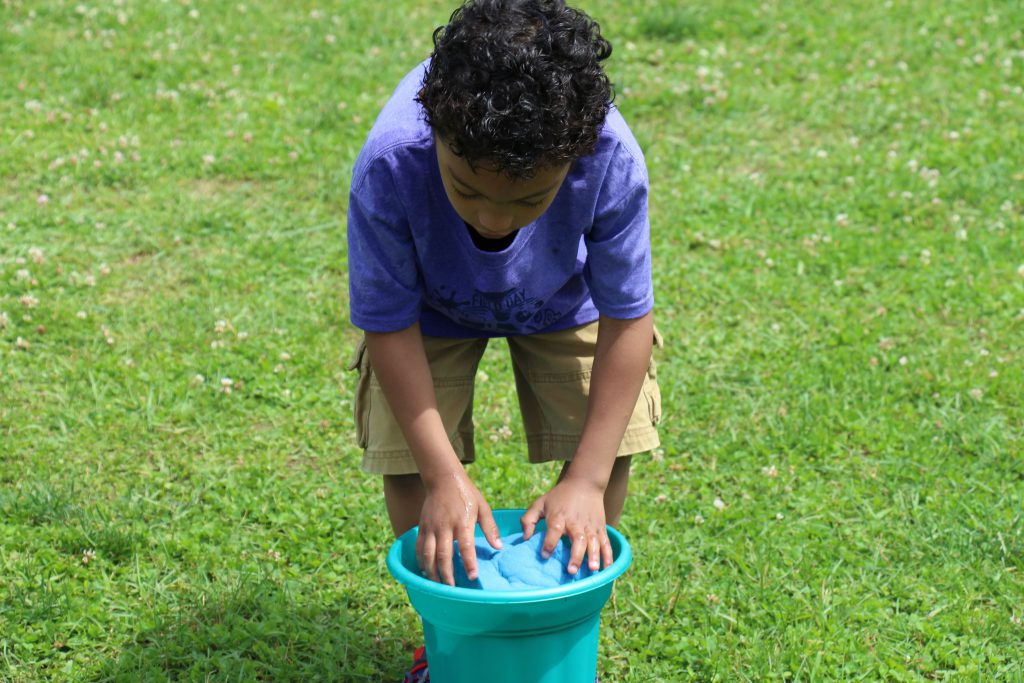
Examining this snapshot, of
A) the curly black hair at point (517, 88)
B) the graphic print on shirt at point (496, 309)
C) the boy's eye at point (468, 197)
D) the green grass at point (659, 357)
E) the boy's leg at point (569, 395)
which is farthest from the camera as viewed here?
the green grass at point (659, 357)

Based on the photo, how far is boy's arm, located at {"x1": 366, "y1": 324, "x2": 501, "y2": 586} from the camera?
2.23 metres

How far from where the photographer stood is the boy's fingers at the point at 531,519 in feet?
7.50

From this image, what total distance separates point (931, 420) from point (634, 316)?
5.91 ft

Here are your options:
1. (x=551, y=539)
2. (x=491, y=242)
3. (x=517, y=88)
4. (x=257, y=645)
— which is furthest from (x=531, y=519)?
(x=257, y=645)

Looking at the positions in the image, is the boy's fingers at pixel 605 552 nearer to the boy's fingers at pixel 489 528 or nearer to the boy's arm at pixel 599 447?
the boy's arm at pixel 599 447

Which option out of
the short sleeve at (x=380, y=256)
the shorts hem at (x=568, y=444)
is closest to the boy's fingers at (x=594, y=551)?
the shorts hem at (x=568, y=444)

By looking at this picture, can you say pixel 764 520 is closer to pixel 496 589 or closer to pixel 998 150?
pixel 496 589

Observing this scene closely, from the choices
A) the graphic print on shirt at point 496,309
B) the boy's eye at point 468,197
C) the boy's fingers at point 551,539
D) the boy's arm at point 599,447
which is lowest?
the boy's fingers at point 551,539

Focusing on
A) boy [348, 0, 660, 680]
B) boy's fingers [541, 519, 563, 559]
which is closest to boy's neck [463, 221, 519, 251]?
boy [348, 0, 660, 680]

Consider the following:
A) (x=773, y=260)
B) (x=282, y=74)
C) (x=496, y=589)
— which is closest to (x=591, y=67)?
(x=496, y=589)

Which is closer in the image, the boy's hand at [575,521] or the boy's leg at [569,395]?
the boy's hand at [575,521]

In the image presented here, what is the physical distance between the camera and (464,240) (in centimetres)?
237

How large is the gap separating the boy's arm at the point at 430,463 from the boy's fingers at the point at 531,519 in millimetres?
57

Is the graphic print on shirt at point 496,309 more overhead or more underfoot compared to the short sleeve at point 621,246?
more underfoot
